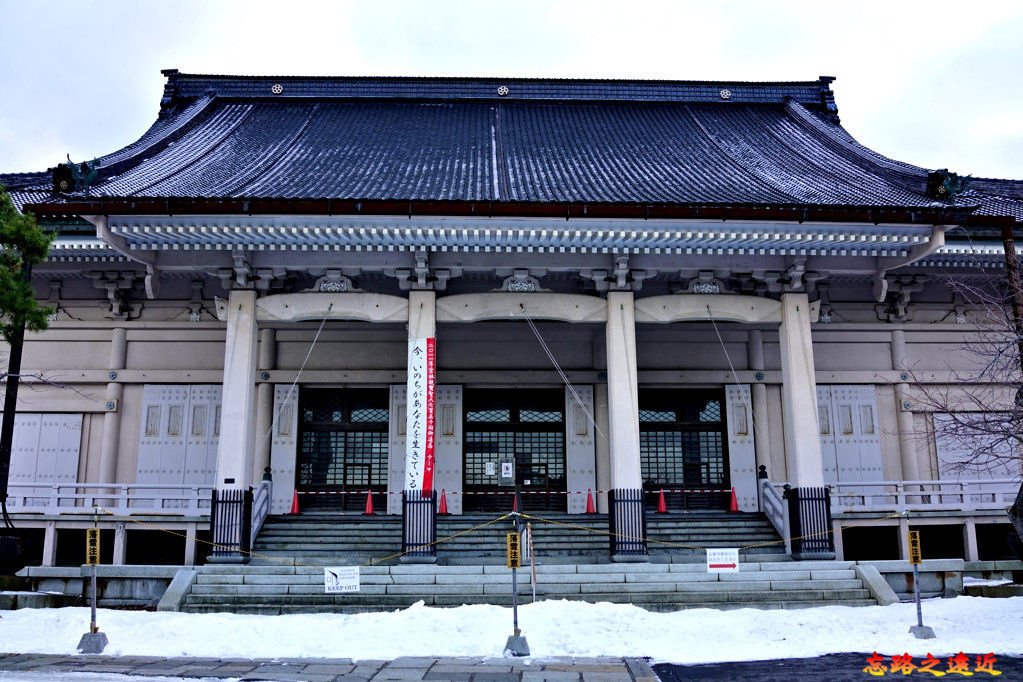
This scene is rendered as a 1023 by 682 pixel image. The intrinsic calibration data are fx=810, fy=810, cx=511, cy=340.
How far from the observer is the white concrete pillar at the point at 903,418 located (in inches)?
715

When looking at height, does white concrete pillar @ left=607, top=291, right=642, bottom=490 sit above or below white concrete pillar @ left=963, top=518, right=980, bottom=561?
above

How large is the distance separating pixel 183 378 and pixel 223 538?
4.90 meters

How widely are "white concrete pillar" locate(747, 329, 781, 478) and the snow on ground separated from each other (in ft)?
20.7

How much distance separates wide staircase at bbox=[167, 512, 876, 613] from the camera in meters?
12.8

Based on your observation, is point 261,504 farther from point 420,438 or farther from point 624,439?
point 624,439

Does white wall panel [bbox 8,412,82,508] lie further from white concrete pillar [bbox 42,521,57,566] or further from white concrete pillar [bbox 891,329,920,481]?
white concrete pillar [bbox 891,329,920,481]

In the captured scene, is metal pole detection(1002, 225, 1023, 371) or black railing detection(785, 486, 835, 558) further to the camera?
black railing detection(785, 486, 835, 558)

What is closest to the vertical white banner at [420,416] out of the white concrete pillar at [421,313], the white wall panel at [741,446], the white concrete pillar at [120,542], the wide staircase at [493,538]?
the white concrete pillar at [421,313]

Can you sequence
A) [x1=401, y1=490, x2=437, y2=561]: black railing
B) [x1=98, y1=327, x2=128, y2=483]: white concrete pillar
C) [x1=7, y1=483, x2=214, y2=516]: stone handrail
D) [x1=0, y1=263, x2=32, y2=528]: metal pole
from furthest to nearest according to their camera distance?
[x1=98, y1=327, x2=128, y2=483]: white concrete pillar < [x1=7, y1=483, x2=214, y2=516]: stone handrail < [x1=401, y1=490, x2=437, y2=561]: black railing < [x1=0, y1=263, x2=32, y2=528]: metal pole

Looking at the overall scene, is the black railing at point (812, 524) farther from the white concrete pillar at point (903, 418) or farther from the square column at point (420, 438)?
the square column at point (420, 438)

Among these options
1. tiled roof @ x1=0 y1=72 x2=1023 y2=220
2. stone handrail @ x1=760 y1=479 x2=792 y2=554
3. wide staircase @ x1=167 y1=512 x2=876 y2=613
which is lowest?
wide staircase @ x1=167 y1=512 x2=876 y2=613

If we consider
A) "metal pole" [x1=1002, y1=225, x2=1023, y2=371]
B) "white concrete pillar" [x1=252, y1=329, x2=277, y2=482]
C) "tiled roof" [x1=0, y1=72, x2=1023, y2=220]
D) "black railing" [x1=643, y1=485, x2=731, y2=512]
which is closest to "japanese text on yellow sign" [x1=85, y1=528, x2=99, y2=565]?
"tiled roof" [x1=0, y1=72, x2=1023, y2=220]

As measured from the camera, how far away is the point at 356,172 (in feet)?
60.0

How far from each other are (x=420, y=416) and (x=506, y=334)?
435 centimetres
